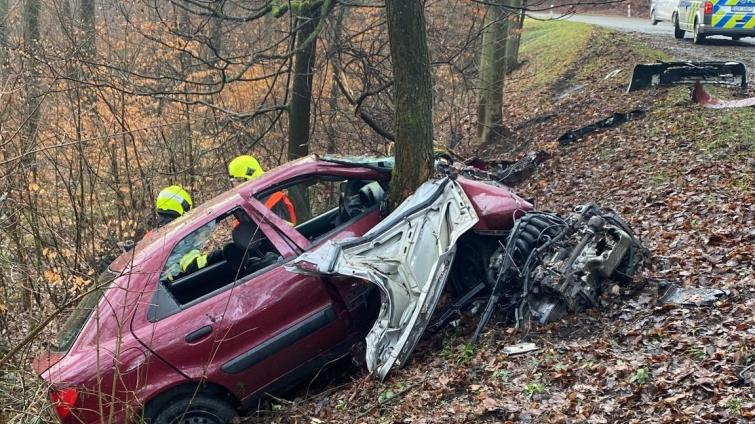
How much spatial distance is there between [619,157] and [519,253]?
5.09 m

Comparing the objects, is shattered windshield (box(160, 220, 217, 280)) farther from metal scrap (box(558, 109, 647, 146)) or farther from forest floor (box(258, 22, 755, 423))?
metal scrap (box(558, 109, 647, 146))

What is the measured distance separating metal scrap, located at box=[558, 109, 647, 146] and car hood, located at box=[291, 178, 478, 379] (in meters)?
6.77

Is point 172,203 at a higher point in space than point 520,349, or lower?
higher

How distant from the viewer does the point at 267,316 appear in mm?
5766

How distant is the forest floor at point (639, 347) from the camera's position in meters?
4.48

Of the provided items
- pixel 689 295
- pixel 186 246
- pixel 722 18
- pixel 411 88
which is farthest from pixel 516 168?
pixel 722 18

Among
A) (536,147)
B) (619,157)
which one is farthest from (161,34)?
(619,157)

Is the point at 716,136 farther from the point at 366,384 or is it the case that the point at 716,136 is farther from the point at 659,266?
the point at 366,384

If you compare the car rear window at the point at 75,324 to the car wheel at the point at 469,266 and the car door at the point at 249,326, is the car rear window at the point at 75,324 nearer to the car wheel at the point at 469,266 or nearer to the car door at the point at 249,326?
the car door at the point at 249,326

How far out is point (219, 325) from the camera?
18.4 ft

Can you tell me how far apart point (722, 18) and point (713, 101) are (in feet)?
25.3

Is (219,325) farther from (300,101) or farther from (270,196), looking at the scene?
(300,101)

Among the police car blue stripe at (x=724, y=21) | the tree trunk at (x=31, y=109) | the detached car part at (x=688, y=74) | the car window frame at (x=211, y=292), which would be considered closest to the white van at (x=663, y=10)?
the police car blue stripe at (x=724, y=21)

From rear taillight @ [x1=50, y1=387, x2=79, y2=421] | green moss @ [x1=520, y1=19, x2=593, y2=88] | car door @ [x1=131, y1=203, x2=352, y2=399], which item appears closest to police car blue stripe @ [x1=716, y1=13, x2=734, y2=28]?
green moss @ [x1=520, y1=19, x2=593, y2=88]
